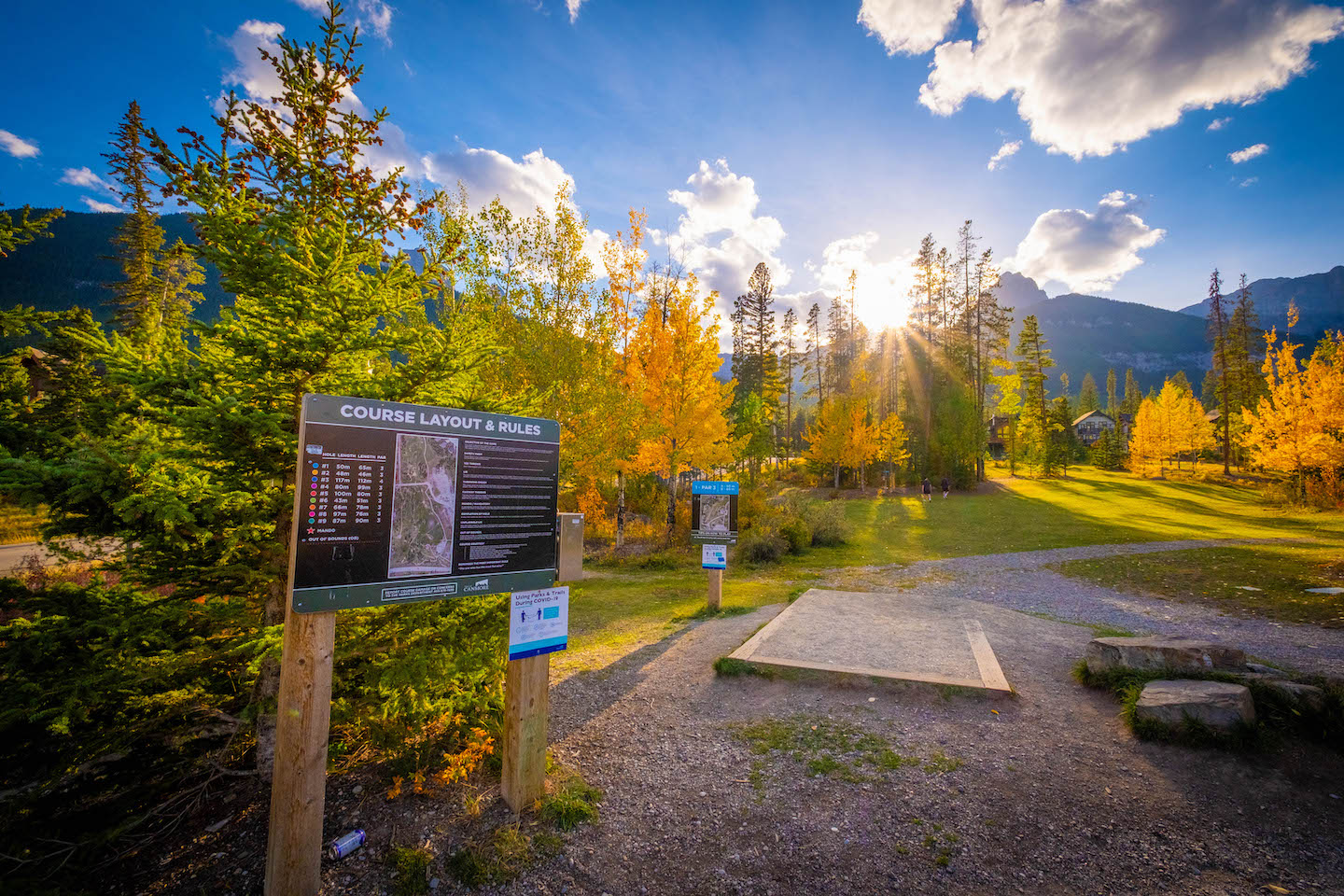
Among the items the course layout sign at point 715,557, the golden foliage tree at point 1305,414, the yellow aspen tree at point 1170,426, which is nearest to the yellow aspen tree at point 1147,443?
the yellow aspen tree at point 1170,426

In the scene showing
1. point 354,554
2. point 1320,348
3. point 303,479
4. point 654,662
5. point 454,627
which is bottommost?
point 654,662

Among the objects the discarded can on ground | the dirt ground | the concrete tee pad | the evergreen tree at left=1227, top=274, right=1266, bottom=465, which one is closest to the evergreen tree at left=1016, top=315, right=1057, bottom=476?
the evergreen tree at left=1227, top=274, right=1266, bottom=465

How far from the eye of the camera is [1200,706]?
4.94 m

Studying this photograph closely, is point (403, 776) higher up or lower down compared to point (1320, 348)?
lower down

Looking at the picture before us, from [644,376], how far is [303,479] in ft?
46.5

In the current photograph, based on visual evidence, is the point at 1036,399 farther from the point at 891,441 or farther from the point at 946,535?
the point at 946,535

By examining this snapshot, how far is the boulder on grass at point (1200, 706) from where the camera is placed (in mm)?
4801

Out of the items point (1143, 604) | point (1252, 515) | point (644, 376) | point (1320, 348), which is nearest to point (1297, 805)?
point (1143, 604)

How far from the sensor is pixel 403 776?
4.27 m

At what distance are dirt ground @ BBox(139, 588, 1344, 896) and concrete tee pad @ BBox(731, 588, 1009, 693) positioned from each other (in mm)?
790

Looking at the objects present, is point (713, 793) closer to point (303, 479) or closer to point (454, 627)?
point (454, 627)

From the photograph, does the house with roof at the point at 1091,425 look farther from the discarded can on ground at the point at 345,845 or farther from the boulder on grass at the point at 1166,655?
the discarded can on ground at the point at 345,845

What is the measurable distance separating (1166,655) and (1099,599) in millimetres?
6359

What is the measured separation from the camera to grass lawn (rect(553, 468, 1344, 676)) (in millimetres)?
10086
